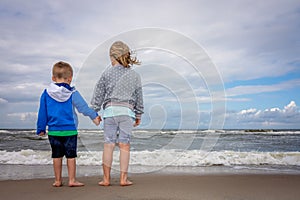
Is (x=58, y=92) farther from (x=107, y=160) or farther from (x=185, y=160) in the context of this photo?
(x=185, y=160)

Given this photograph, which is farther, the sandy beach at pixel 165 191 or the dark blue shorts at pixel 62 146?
the dark blue shorts at pixel 62 146

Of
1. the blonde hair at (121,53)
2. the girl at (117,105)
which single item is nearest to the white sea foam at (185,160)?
the girl at (117,105)

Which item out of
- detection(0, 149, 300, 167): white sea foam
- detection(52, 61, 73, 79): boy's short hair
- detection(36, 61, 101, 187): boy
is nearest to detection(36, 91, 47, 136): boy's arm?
detection(36, 61, 101, 187): boy

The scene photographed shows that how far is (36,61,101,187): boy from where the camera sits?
3.56 metres

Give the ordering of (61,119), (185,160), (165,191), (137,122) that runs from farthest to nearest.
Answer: (185,160) → (137,122) → (61,119) → (165,191)

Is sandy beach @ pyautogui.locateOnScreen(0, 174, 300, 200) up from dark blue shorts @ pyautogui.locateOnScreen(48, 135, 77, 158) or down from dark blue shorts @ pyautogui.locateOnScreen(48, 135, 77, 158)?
down

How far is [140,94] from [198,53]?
0.99 metres

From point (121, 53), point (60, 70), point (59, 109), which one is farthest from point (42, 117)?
point (121, 53)

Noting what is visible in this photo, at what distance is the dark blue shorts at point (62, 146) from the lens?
3584 millimetres

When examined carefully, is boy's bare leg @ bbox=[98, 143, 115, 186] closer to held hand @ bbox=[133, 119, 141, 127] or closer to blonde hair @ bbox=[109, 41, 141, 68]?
held hand @ bbox=[133, 119, 141, 127]

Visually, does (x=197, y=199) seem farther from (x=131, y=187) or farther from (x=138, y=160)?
(x=138, y=160)

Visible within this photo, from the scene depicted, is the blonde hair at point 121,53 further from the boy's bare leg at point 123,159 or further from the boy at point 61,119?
the boy's bare leg at point 123,159

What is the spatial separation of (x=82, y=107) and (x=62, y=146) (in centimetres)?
51

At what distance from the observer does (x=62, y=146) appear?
360 centimetres
